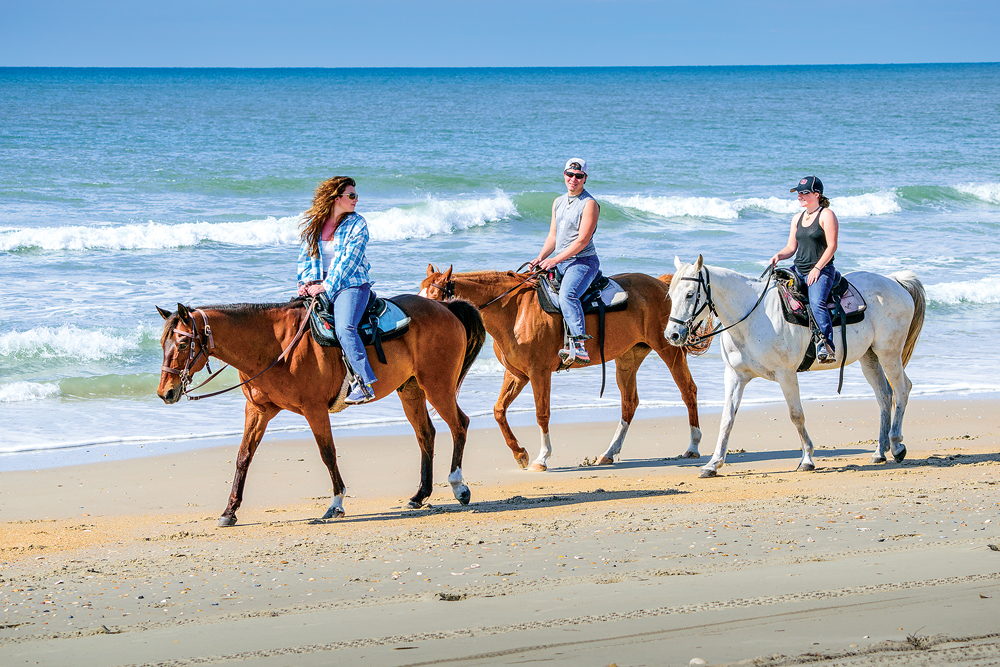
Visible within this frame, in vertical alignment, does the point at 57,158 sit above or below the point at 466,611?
above

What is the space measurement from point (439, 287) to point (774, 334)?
2748 millimetres

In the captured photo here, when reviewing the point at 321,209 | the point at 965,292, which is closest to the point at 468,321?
the point at 321,209

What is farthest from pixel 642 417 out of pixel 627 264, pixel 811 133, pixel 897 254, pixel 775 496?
pixel 811 133

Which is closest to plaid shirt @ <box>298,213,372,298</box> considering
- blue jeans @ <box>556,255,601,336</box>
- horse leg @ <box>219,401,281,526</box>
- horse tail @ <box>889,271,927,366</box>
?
horse leg @ <box>219,401,281,526</box>

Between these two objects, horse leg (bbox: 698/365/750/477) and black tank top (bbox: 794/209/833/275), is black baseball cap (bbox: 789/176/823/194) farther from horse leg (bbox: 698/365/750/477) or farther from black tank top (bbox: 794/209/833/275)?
horse leg (bbox: 698/365/750/477)

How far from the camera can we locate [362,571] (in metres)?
6.37

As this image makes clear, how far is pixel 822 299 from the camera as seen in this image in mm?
9352

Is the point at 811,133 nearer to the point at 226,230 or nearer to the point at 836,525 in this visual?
the point at 226,230

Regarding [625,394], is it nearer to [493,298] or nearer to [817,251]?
[493,298]

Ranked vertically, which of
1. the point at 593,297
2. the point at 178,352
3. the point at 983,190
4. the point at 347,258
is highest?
the point at 983,190

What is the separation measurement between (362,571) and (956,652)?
3061 millimetres

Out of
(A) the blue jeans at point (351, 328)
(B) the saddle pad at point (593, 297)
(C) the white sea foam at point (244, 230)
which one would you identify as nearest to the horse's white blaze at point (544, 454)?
(B) the saddle pad at point (593, 297)

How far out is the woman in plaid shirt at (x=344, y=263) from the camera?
788 centimetres

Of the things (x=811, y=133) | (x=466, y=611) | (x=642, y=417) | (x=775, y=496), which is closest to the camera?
(x=466, y=611)
